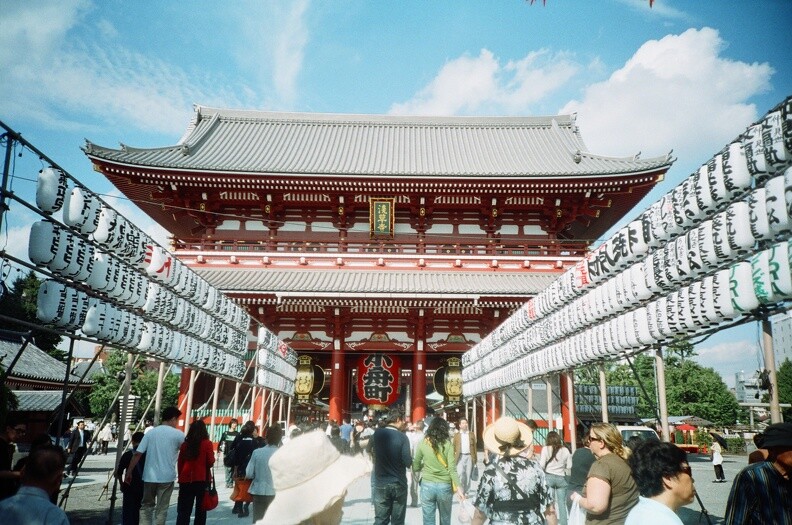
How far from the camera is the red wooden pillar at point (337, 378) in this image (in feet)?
54.4

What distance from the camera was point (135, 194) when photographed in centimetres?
1752

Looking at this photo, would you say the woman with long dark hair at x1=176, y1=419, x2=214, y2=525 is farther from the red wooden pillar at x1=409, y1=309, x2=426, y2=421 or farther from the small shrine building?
the red wooden pillar at x1=409, y1=309, x2=426, y2=421

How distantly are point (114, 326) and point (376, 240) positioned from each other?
11.7 m

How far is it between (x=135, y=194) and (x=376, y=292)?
926 centimetres

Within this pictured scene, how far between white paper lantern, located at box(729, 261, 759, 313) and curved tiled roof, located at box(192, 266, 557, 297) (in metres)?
10.4

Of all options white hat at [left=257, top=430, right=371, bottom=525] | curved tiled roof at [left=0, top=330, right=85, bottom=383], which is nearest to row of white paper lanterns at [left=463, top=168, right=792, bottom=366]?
white hat at [left=257, top=430, right=371, bottom=525]

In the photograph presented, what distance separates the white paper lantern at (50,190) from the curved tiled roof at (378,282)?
31.3ft

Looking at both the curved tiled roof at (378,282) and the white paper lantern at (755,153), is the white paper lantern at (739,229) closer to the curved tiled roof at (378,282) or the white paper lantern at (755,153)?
the white paper lantern at (755,153)

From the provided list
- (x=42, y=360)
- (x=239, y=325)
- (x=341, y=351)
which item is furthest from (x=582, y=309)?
(x=42, y=360)

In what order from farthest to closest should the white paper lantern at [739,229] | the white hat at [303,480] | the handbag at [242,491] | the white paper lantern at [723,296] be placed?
the handbag at [242,491]
the white paper lantern at [723,296]
the white paper lantern at [739,229]
the white hat at [303,480]

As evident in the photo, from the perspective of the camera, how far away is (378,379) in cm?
1781

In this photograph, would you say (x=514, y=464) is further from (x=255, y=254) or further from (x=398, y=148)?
(x=398, y=148)

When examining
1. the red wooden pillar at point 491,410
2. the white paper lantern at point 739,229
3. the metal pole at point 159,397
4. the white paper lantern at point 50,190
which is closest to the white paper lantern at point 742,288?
the white paper lantern at point 739,229

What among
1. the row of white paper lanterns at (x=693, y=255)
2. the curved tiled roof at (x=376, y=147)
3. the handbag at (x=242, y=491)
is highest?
the curved tiled roof at (x=376, y=147)
